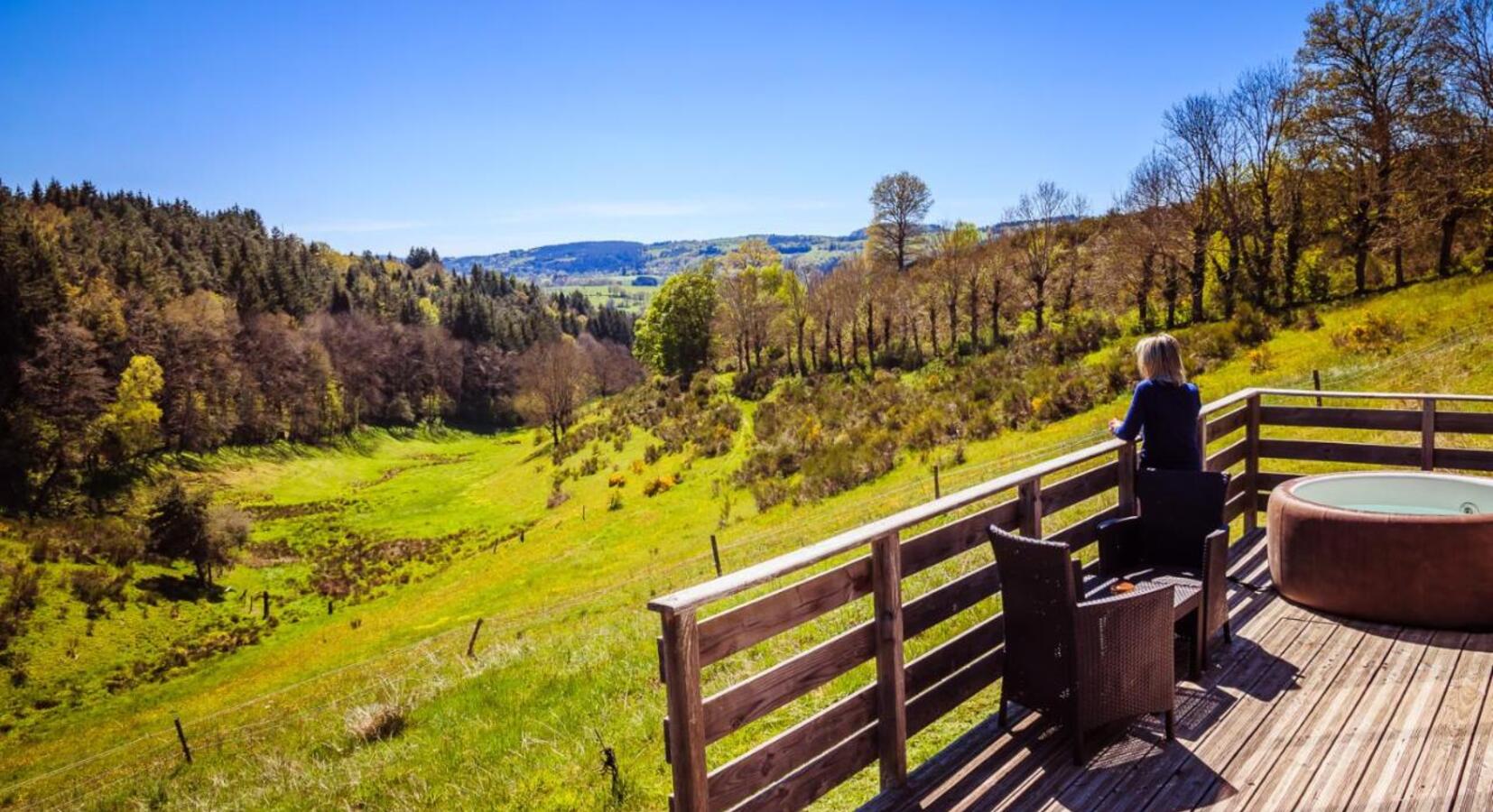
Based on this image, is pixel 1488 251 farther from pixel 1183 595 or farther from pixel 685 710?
pixel 685 710

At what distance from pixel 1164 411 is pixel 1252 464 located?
327cm

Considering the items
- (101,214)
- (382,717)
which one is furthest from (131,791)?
(101,214)

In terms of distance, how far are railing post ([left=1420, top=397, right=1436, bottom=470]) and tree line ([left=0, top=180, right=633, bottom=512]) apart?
65334 millimetres

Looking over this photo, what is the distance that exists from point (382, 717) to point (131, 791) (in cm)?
512

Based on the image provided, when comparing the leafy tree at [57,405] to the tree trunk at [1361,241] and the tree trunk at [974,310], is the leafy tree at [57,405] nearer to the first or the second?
the tree trunk at [974,310]

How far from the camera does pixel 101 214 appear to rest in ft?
339

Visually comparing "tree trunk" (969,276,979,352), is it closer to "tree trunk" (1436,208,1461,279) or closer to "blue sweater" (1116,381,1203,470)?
"tree trunk" (1436,208,1461,279)

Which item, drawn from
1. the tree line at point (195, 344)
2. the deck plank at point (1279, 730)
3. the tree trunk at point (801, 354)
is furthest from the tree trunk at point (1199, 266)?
the tree line at point (195, 344)

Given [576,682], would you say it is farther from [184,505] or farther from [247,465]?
[247,465]

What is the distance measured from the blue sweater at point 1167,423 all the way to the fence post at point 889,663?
8.37 ft

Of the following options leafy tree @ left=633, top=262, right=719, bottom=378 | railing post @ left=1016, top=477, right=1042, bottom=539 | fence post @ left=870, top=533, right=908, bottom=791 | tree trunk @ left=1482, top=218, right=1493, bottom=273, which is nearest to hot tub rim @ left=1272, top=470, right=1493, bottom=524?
A: railing post @ left=1016, top=477, right=1042, bottom=539

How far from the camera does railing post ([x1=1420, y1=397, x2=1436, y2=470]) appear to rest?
6836 mm

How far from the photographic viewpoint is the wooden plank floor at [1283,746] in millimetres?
3441

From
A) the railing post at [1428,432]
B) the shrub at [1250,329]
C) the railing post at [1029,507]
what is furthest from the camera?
the shrub at [1250,329]
